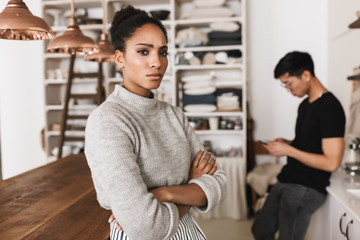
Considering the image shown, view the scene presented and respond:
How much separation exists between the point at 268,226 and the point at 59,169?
156 centimetres

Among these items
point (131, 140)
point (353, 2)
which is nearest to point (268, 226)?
point (131, 140)

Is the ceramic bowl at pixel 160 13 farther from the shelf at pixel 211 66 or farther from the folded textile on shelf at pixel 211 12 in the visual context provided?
the shelf at pixel 211 66

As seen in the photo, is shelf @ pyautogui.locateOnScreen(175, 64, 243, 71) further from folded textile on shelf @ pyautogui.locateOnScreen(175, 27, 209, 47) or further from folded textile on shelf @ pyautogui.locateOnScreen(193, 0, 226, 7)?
folded textile on shelf @ pyautogui.locateOnScreen(193, 0, 226, 7)

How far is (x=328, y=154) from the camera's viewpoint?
1.96 meters

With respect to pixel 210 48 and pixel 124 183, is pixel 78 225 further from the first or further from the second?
pixel 210 48

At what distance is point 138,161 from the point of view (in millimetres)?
1098

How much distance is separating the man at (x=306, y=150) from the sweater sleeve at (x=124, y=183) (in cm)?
126

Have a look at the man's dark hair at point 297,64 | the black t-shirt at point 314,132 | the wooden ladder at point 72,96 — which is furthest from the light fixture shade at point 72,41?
the wooden ladder at point 72,96

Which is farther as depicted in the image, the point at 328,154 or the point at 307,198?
the point at 307,198

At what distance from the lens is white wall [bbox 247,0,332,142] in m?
3.80

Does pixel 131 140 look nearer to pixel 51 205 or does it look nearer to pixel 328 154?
pixel 51 205

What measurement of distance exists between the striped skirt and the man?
1022 millimetres

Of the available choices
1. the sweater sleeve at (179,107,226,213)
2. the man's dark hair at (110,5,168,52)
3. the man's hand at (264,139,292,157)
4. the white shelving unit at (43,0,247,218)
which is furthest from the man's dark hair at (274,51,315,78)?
the white shelving unit at (43,0,247,218)

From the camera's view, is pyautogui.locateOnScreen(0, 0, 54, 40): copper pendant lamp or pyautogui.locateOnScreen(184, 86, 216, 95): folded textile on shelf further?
pyautogui.locateOnScreen(184, 86, 216, 95): folded textile on shelf
